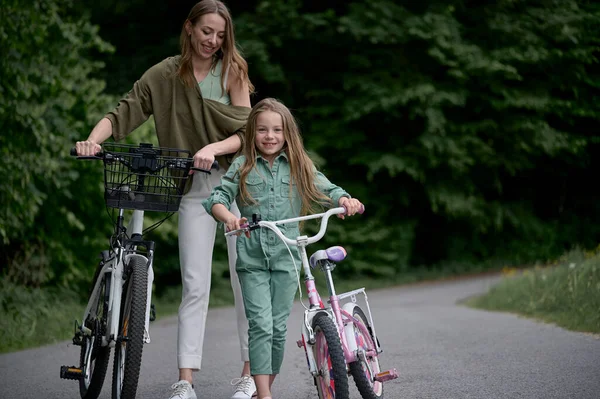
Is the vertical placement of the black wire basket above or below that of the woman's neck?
below

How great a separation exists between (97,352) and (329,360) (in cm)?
130

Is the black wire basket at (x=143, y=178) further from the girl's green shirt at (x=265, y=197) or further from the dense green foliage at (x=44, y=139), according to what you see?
the dense green foliage at (x=44, y=139)

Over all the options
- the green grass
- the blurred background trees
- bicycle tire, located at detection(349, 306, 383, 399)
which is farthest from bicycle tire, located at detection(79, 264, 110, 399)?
the blurred background trees

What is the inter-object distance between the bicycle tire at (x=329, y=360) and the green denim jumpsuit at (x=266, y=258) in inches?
11.0

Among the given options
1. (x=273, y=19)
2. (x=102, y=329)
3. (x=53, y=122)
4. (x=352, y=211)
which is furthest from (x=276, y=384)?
(x=273, y=19)

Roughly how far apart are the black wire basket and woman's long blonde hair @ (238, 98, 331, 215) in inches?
12.0

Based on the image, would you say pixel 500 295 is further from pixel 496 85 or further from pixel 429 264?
pixel 429 264

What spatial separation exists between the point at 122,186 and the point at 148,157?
0.64ft

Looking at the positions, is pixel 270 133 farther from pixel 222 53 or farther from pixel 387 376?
pixel 387 376

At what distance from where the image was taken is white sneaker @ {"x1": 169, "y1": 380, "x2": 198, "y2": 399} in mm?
4230

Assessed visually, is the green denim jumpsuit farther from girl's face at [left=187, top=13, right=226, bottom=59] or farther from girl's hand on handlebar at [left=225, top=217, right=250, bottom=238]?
girl's face at [left=187, top=13, right=226, bottom=59]

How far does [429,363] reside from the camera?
18.7 feet

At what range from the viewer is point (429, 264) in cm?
1838

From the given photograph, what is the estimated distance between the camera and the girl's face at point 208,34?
4.55 metres
